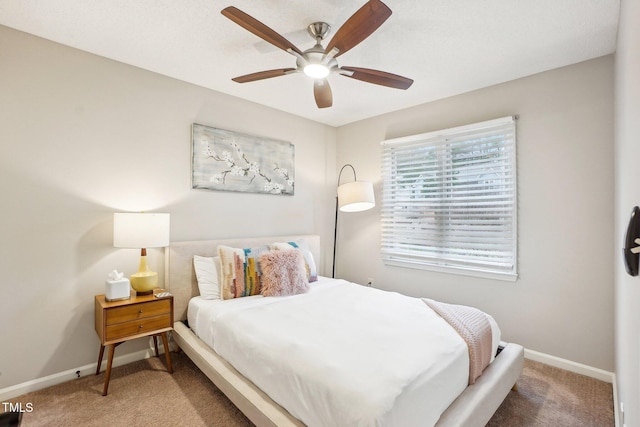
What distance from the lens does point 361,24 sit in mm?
1583

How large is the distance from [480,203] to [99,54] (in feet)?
12.2

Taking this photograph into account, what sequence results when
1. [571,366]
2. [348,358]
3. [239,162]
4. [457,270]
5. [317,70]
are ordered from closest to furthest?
[348,358], [317,70], [571,366], [457,270], [239,162]

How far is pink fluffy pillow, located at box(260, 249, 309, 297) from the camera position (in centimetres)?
271

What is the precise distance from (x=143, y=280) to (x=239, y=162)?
1536mm

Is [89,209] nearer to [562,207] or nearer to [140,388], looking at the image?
[140,388]

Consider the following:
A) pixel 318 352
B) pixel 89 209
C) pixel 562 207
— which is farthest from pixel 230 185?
pixel 562 207

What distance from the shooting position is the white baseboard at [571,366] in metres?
2.40

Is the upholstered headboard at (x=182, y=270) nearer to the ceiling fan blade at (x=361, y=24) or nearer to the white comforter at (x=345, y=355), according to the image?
the white comforter at (x=345, y=355)

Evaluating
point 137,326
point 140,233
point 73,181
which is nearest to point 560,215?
point 140,233

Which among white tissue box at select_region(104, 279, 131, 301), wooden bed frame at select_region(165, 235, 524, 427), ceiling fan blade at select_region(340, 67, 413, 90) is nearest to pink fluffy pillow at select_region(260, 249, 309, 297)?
wooden bed frame at select_region(165, 235, 524, 427)

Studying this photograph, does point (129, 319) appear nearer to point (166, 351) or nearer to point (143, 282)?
point (143, 282)

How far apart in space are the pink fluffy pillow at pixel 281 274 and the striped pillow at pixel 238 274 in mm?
76

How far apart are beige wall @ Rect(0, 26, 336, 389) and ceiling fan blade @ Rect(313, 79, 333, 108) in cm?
134

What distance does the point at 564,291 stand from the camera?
259 centimetres
